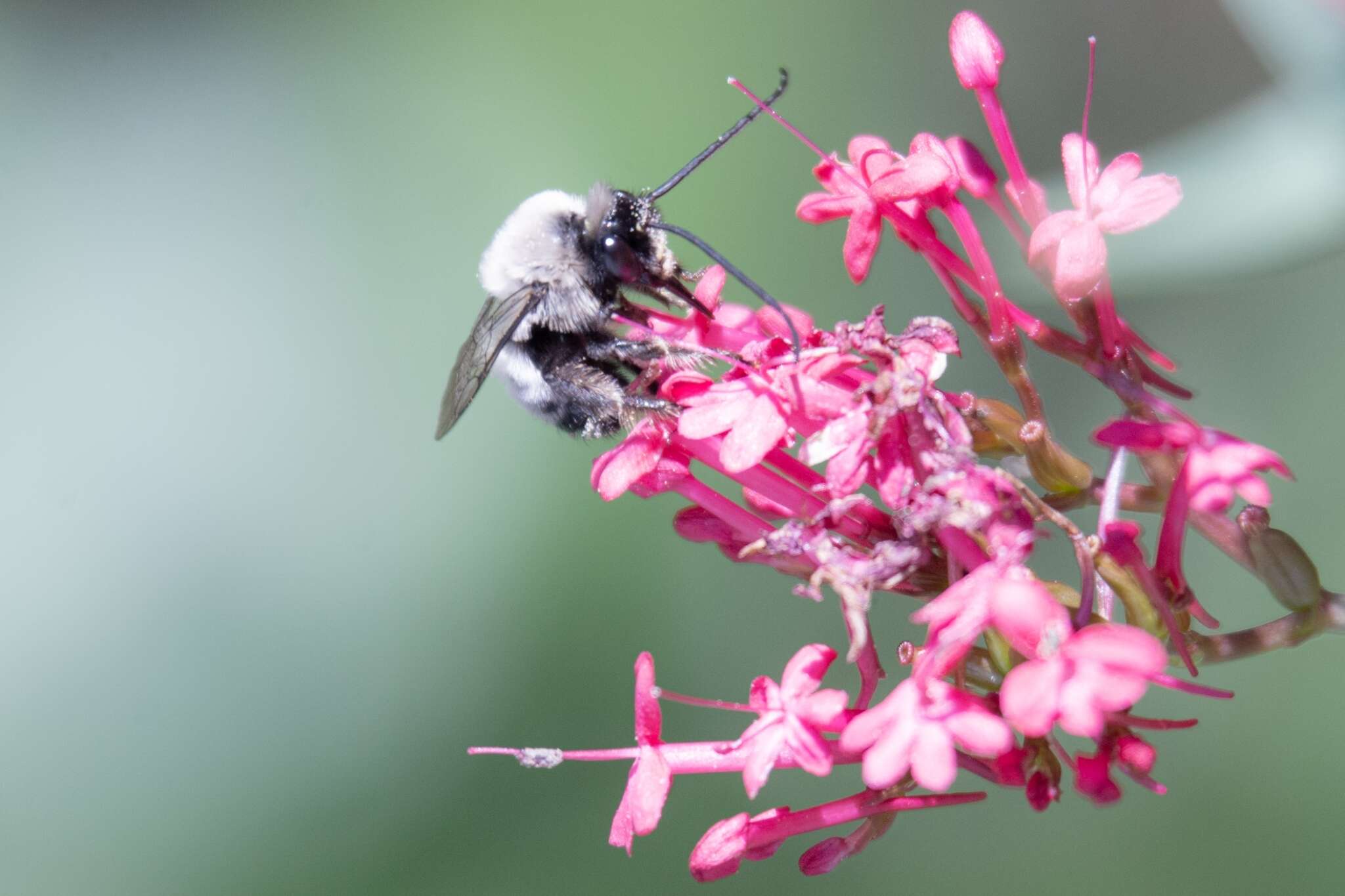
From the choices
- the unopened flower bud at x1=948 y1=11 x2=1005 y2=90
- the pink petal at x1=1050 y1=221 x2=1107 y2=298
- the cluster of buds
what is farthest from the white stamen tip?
the unopened flower bud at x1=948 y1=11 x2=1005 y2=90

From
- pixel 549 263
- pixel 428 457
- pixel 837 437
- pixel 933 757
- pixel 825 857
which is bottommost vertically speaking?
pixel 825 857

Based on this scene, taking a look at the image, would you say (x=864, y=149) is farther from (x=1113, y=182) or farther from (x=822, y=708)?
(x=822, y=708)

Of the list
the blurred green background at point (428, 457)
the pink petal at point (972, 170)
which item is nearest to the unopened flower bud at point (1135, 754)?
the pink petal at point (972, 170)

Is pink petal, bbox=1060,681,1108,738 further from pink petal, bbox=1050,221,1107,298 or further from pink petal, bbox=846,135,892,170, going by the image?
pink petal, bbox=846,135,892,170

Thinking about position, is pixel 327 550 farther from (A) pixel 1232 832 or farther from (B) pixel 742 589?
(A) pixel 1232 832

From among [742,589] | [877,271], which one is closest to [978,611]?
[742,589]

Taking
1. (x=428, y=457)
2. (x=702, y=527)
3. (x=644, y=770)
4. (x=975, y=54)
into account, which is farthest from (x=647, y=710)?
(x=428, y=457)
